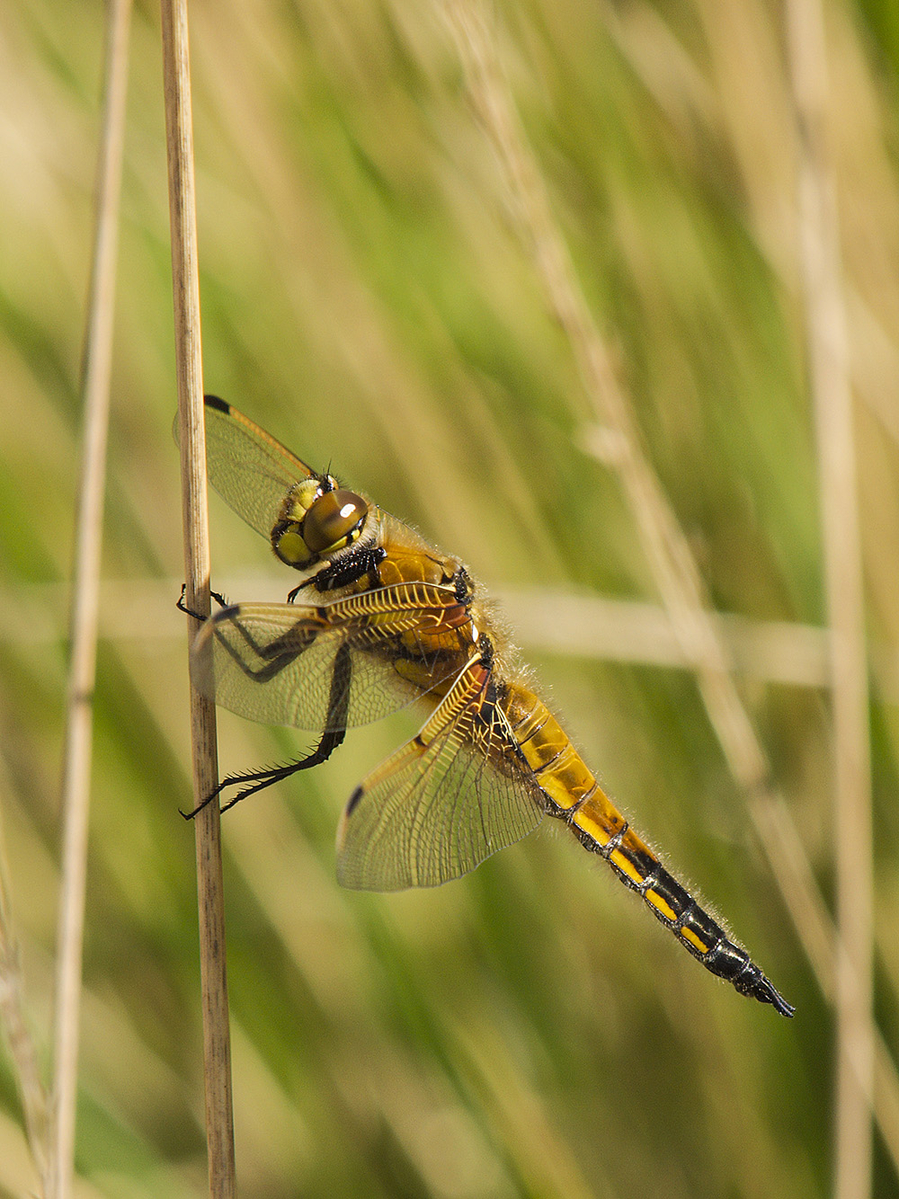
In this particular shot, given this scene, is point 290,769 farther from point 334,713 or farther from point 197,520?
point 197,520

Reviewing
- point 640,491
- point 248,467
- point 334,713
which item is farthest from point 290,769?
point 640,491

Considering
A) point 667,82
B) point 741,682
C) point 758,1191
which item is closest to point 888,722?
point 741,682

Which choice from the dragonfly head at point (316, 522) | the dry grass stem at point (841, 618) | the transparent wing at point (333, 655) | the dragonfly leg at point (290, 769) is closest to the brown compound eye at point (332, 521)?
the dragonfly head at point (316, 522)

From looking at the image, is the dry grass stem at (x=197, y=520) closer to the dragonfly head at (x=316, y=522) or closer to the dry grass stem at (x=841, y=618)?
the dragonfly head at (x=316, y=522)

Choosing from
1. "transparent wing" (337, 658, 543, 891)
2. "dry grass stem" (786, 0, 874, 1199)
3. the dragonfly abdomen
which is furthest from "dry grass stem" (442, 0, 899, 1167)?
"transparent wing" (337, 658, 543, 891)

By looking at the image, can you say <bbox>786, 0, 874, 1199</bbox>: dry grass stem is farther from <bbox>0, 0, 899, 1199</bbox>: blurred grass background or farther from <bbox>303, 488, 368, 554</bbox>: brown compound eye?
<bbox>303, 488, 368, 554</bbox>: brown compound eye
